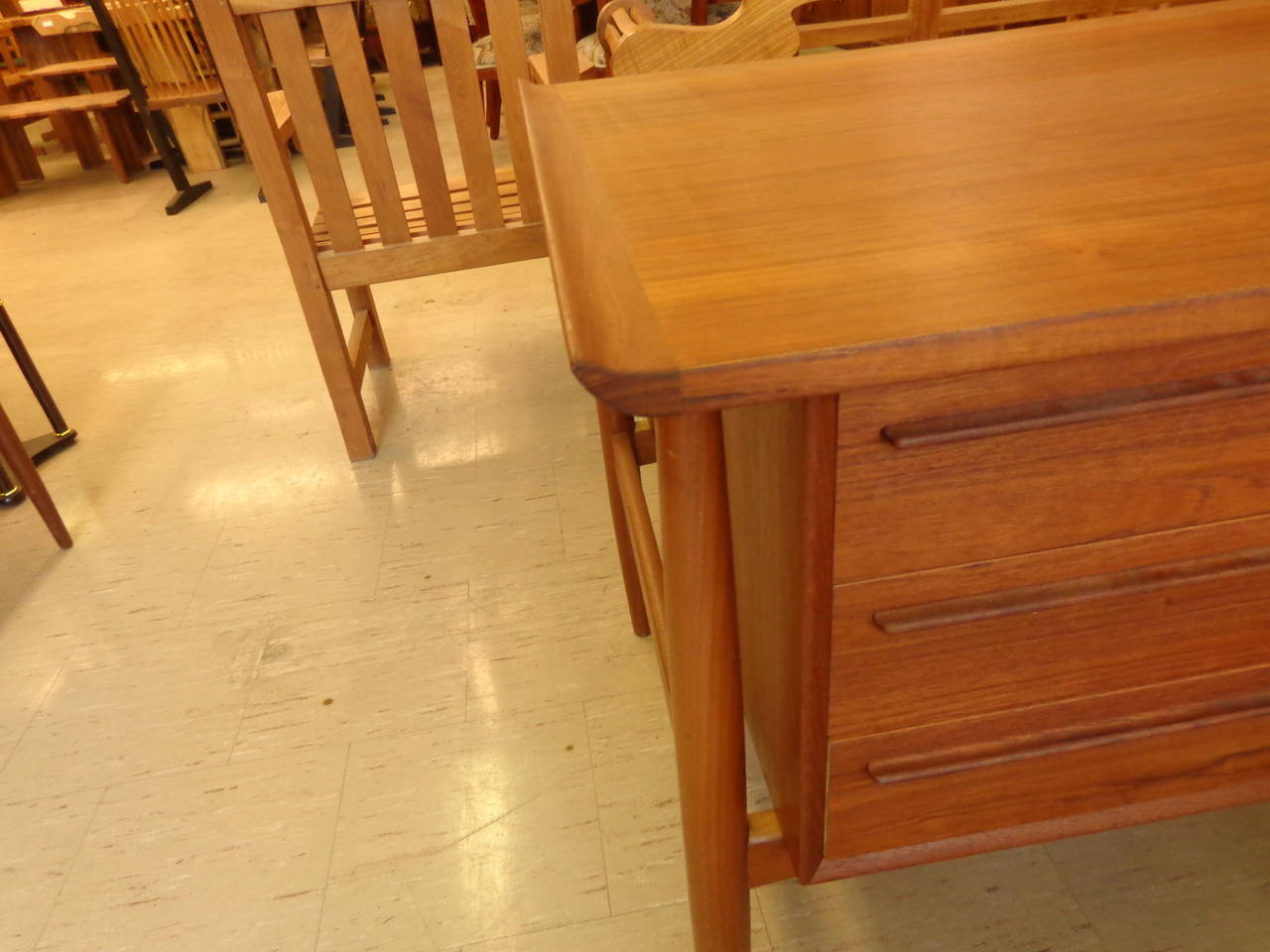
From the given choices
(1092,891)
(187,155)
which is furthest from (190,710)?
(187,155)

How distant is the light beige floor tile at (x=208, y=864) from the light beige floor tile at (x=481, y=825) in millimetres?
46

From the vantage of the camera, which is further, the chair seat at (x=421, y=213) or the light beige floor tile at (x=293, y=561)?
the chair seat at (x=421, y=213)

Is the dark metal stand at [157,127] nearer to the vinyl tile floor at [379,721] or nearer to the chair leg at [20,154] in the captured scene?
the chair leg at [20,154]

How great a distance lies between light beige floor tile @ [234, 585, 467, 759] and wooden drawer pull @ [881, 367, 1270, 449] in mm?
903

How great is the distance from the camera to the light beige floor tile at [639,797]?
1014 mm

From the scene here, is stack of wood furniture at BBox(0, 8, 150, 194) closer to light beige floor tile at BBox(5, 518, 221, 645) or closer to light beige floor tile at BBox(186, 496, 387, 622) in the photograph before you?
light beige floor tile at BBox(5, 518, 221, 645)

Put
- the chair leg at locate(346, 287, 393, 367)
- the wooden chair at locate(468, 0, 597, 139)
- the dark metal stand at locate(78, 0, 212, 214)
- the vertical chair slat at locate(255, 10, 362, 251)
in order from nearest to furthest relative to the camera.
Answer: the vertical chair slat at locate(255, 10, 362, 251), the chair leg at locate(346, 287, 393, 367), the wooden chair at locate(468, 0, 597, 139), the dark metal stand at locate(78, 0, 212, 214)

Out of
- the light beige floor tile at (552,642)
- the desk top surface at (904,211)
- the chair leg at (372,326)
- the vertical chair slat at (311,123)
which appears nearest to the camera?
the desk top surface at (904,211)

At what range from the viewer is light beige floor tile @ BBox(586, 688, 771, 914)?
3.33ft

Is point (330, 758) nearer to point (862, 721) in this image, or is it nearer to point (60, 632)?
point (60, 632)

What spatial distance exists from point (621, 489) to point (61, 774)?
34.1 inches

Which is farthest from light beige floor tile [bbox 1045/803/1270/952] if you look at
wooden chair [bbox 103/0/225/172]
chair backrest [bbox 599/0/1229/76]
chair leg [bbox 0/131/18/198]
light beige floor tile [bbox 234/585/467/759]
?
chair leg [bbox 0/131/18/198]

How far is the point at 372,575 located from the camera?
1513mm

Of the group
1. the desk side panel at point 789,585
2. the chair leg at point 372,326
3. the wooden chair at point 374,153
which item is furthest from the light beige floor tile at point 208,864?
the chair leg at point 372,326
